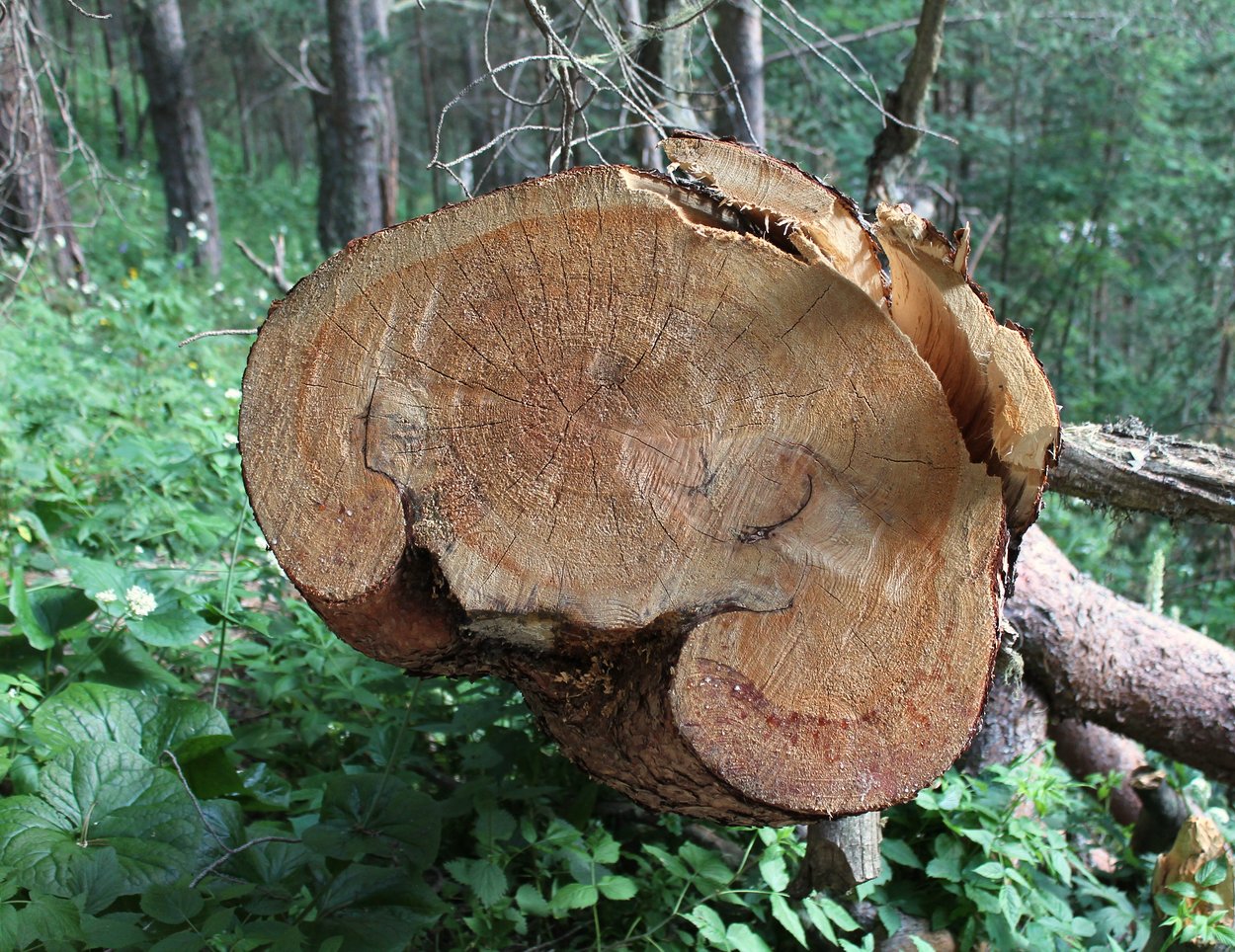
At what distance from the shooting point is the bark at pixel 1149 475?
7.61 feet

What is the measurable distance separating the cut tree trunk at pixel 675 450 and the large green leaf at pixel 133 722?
27.3 inches

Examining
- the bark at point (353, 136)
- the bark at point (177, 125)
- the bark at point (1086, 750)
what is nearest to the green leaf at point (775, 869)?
the bark at point (1086, 750)

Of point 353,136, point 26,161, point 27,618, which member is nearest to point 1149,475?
point 27,618

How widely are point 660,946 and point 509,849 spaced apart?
1.19ft

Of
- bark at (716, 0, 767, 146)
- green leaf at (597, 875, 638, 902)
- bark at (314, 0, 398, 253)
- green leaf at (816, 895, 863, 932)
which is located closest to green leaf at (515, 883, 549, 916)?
green leaf at (597, 875, 638, 902)

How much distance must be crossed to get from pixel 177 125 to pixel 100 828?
8.63 m

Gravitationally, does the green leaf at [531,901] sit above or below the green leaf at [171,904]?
below

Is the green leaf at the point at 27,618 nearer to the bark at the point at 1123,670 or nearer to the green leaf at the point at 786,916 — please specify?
the green leaf at the point at 786,916

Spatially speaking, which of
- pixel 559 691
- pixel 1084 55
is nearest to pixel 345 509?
pixel 559 691

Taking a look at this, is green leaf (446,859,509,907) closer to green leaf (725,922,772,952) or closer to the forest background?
the forest background

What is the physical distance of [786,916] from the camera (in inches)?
73.7

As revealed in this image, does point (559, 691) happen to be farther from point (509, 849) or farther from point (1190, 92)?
point (1190, 92)

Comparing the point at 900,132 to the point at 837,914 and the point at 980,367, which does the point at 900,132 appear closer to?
the point at 980,367

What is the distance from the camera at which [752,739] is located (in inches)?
52.2
